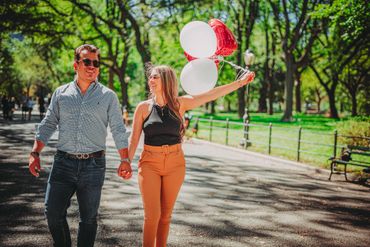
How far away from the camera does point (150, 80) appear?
3.67 m

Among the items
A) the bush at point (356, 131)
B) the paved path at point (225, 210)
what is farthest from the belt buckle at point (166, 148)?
the bush at point (356, 131)

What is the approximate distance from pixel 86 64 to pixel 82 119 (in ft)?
1.67

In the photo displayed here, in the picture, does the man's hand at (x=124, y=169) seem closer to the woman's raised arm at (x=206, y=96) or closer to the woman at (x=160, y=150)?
the woman at (x=160, y=150)

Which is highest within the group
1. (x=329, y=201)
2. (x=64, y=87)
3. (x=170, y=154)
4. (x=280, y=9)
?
(x=280, y=9)

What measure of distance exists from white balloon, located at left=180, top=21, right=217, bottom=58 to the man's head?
3.26 feet

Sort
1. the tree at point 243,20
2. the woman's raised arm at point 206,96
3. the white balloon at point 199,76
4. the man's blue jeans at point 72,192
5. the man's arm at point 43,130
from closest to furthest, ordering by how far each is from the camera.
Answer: the man's blue jeans at point 72,192 < the man's arm at point 43,130 < the woman's raised arm at point 206,96 < the white balloon at point 199,76 < the tree at point 243,20

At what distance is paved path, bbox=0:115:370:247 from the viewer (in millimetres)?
5012

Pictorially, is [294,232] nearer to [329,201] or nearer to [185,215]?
[185,215]

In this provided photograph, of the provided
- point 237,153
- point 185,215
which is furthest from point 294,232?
point 237,153

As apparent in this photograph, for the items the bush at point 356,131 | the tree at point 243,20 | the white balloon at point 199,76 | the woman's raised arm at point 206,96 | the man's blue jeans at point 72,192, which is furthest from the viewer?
the tree at point 243,20

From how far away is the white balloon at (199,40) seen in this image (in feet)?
13.1

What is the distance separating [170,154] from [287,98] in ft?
84.5

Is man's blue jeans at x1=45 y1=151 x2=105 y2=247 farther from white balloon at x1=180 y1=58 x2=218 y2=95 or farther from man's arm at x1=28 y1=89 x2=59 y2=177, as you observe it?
white balloon at x1=180 y1=58 x2=218 y2=95

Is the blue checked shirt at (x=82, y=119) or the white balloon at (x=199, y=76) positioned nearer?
the blue checked shirt at (x=82, y=119)
